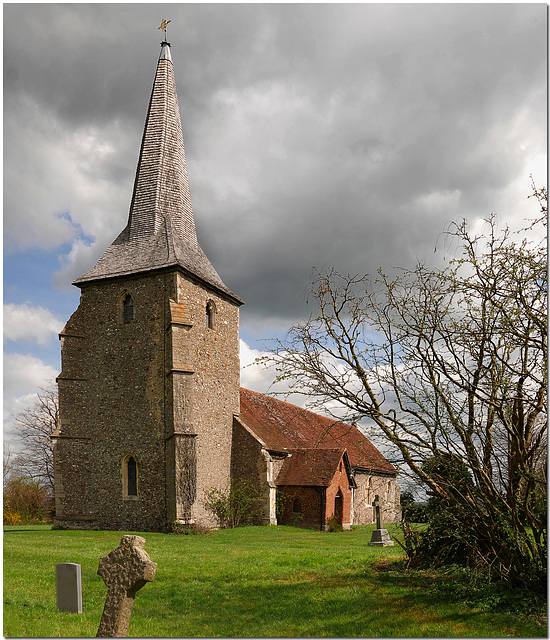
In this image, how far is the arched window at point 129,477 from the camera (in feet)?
69.9

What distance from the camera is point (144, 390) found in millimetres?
21516

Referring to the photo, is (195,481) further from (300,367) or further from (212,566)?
(300,367)

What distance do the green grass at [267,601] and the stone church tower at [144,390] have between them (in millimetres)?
8485

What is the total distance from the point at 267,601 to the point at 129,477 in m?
14.1

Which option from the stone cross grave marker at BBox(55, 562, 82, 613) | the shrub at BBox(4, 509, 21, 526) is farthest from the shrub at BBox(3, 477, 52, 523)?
the stone cross grave marker at BBox(55, 562, 82, 613)

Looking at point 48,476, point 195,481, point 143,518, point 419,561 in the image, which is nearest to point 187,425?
point 195,481

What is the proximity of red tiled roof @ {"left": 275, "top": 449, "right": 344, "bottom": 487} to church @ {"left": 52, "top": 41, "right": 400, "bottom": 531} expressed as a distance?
6 centimetres

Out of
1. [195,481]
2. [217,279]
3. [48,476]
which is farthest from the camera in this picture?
[48,476]

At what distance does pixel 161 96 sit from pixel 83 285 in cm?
1106

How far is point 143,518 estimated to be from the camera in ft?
68.1

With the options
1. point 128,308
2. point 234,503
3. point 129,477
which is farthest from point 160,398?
point 234,503

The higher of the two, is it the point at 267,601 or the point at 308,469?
the point at 267,601

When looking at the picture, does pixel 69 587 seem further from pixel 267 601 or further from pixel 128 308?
pixel 128 308

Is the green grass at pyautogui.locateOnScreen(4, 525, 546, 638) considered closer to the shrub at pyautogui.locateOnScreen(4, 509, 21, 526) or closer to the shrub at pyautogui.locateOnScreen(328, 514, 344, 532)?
the shrub at pyautogui.locateOnScreen(328, 514, 344, 532)
